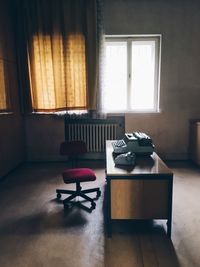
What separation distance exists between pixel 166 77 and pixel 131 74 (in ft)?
2.19

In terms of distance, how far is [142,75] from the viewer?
426cm

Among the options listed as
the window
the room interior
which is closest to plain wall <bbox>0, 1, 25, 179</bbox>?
the room interior

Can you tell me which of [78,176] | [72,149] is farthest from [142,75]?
[78,176]

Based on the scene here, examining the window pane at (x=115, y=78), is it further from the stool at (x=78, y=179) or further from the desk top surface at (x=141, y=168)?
the desk top surface at (x=141, y=168)

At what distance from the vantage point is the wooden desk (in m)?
1.90

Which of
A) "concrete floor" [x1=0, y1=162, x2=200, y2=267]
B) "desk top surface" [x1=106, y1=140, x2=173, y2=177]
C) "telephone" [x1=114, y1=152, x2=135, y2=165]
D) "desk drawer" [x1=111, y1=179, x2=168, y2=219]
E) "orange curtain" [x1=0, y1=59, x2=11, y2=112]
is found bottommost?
"concrete floor" [x1=0, y1=162, x2=200, y2=267]

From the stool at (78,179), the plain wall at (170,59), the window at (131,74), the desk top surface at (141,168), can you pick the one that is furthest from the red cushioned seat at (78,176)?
the plain wall at (170,59)

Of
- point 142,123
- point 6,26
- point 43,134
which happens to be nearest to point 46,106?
point 43,134

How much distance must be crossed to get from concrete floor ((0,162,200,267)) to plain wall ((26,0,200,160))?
1.46 meters

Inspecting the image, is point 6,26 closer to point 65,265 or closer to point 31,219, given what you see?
point 31,219

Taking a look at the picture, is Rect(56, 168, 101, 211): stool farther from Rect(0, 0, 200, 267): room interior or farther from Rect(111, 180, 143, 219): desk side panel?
Rect(111, 180, 143, 219): desk side panel

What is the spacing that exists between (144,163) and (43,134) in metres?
2.68

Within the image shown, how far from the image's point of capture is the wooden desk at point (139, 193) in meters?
1.90

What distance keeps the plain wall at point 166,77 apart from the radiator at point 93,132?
0.23 metres
